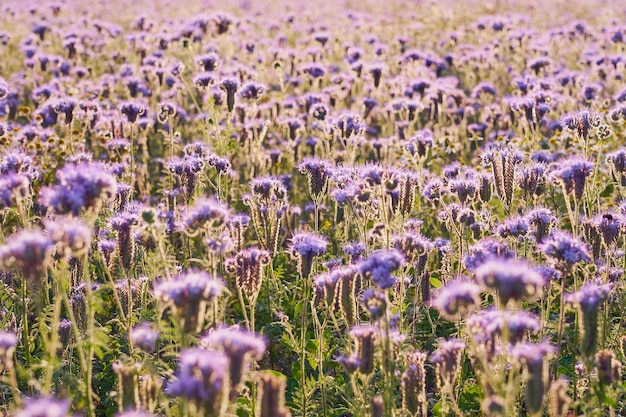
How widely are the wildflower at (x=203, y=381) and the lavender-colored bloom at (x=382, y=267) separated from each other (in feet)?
4.24

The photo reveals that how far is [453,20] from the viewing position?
20.2m

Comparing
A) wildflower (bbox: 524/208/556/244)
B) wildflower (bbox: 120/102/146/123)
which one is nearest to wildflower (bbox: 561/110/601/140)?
wildflower (bbox: 524/208/556/244)

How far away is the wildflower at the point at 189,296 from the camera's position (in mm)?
3311

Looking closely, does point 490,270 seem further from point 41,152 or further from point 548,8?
point 548,8

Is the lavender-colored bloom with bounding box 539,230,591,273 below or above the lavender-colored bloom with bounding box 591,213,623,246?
above

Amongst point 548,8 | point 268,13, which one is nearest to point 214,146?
point 268,13

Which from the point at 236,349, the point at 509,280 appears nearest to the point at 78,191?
the point at 236,349

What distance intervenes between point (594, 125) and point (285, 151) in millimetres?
5279

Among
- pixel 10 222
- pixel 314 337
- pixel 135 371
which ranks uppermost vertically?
pixel 135 371

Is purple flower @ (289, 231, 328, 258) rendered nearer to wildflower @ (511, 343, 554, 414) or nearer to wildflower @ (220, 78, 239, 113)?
wildflower @ (511, 343, 554, 414)

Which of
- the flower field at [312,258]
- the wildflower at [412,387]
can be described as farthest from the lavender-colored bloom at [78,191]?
the wildflower at [412,387]

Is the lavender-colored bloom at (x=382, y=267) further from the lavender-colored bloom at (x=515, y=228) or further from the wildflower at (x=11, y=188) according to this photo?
the wildflower at (x=11, y=188)

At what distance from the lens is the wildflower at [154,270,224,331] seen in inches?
130

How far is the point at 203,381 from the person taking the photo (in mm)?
2863
